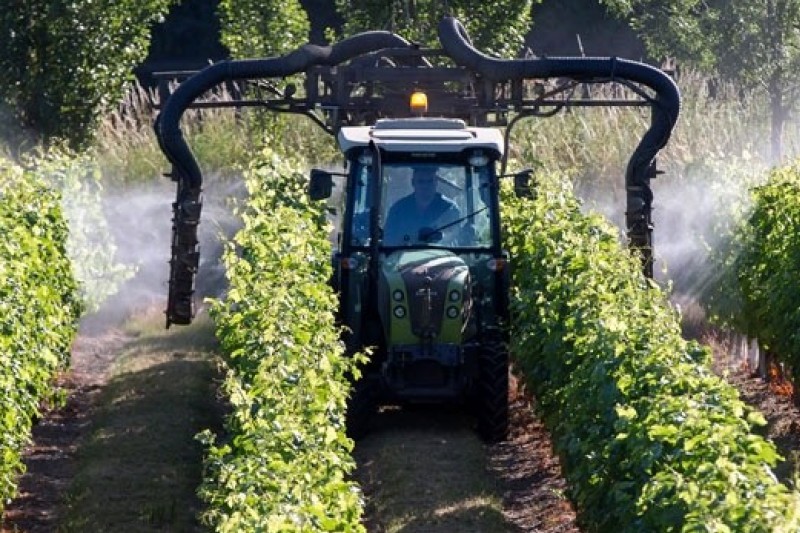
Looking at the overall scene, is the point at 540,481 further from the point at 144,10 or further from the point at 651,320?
the point at 144,10

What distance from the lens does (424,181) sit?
1457 cm

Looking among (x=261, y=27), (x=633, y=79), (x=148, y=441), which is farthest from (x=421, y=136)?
(x=261, y=27)

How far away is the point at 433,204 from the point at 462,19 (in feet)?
37.0

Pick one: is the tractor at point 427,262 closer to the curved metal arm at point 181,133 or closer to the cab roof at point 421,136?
the cab roof at point 421,136

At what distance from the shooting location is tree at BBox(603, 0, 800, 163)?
25.7 meters

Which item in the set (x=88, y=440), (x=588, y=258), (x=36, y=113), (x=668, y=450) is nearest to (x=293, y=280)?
(x=588, y=258)

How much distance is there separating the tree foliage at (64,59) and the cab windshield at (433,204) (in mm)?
11075

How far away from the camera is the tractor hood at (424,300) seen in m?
14.0

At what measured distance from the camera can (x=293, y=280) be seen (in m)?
13.1

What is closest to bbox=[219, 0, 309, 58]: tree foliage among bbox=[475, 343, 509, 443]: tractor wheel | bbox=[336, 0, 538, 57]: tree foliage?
bbox=[336, 0, 538, 57]: tree foliage

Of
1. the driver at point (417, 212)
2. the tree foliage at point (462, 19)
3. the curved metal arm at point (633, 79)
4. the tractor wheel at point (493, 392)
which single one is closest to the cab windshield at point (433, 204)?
the driver at point (417, 212)

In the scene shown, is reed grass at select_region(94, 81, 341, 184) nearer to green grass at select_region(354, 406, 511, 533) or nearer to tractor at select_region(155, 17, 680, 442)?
tractor at select_region(155, 17, 680, 442)

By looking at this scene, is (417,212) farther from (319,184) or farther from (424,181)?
(319,184)

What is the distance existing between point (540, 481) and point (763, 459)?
5.07 m
